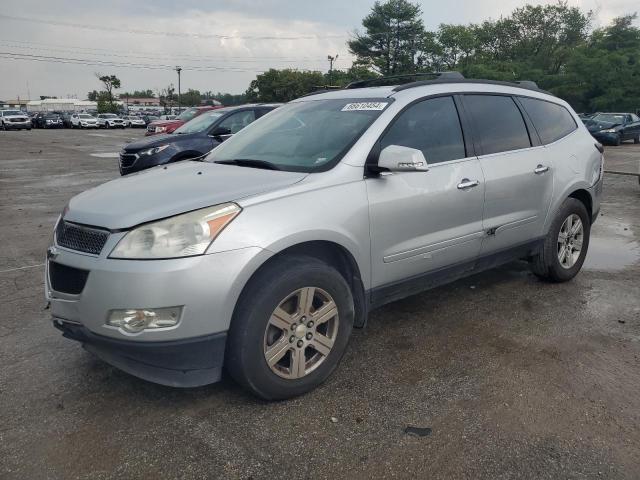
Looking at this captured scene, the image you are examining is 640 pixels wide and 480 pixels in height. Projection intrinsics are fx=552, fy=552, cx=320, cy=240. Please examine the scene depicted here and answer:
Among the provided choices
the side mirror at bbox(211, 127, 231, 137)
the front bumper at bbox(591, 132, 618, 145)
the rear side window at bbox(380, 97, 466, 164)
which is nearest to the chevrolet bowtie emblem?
the rear side window at bbox(380, 97, 466, 164)

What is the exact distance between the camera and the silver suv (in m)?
2.61

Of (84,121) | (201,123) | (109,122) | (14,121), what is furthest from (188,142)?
(109,122)

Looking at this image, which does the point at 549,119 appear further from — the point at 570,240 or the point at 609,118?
the point at 609,118

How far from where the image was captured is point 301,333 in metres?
2.97

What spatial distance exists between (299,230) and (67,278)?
120 cm

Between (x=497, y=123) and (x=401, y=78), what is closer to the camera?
(x=497, y=123)

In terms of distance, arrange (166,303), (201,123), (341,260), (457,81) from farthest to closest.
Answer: (201,123), (457,81), (341,260), (166,303)

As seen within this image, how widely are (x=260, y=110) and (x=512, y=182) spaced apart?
22.7 ft

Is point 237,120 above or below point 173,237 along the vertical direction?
above

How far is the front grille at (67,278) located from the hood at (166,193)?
249 mm

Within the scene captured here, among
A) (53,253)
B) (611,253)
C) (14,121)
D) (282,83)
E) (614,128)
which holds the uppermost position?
(282,83)

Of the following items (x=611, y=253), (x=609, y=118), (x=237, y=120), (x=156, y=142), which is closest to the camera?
(x=611, y=253)

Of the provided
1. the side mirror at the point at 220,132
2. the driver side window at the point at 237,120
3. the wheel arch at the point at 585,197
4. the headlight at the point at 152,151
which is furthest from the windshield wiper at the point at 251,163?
the driver side window at the point at 237,120

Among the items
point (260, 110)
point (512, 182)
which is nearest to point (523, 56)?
point (260, 110)
